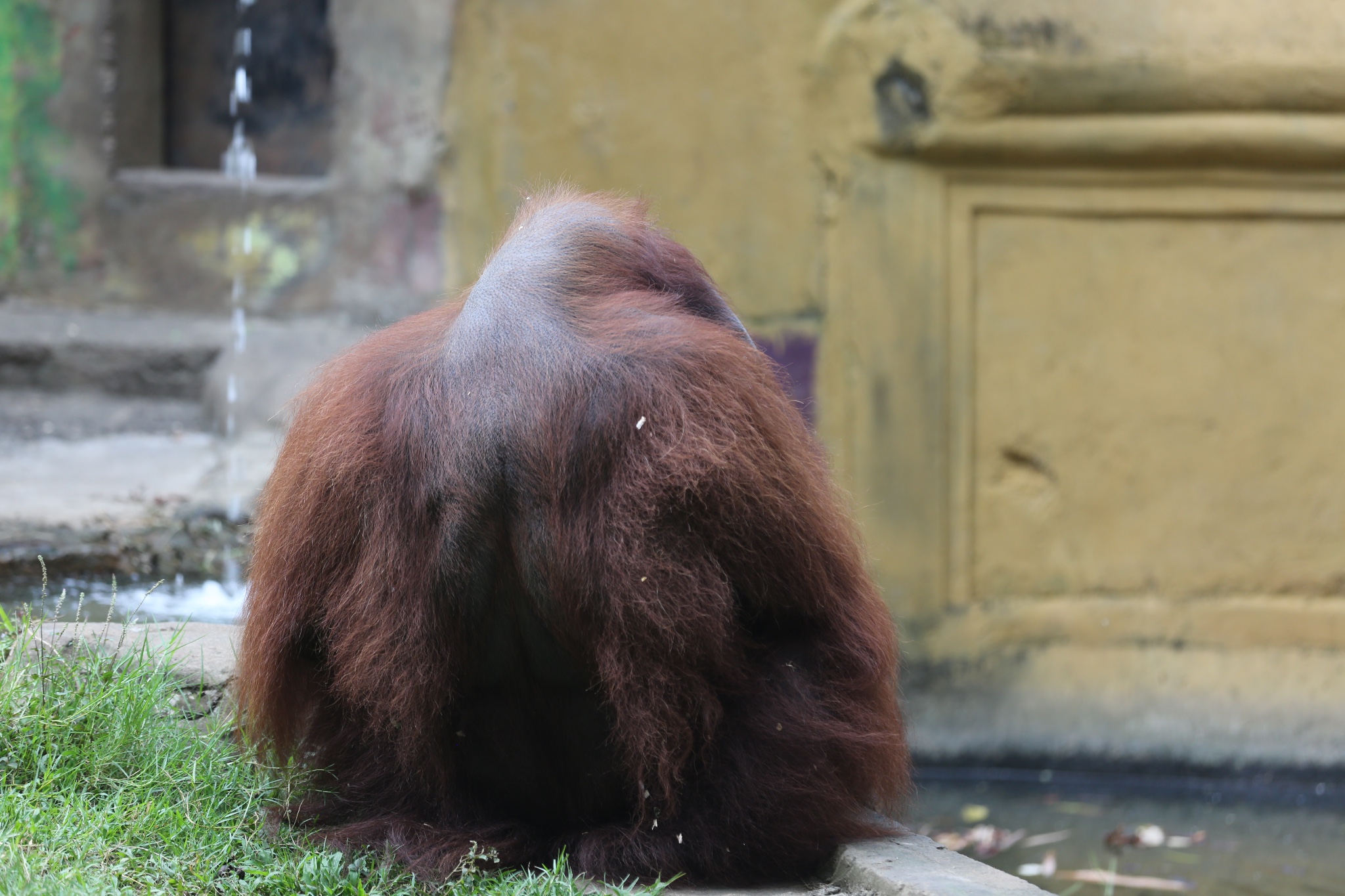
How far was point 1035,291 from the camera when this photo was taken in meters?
5.00

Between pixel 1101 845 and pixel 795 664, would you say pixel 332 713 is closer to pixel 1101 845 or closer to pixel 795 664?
pixel 795 664

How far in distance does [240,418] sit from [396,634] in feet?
11.2

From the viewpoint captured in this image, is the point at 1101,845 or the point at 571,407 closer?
the point at 571,407

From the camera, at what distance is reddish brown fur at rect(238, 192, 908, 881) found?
5.86 ft

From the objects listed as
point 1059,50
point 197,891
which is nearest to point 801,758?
point 197,891

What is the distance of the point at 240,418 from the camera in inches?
197

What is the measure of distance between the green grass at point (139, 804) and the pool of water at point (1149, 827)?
215 cm

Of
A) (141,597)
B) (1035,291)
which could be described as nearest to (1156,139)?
(1035,291)

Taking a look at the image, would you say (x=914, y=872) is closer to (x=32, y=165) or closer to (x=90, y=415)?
(x=90, y=415)

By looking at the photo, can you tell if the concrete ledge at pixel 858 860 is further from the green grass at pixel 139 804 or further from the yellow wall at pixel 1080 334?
the yellow wall at pixel 1080 334

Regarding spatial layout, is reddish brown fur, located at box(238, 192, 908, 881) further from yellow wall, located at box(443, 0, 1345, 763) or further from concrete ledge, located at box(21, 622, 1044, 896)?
yellow wall, located at box(443, 0, 1345, 763)

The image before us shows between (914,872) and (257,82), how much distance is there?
5.83m

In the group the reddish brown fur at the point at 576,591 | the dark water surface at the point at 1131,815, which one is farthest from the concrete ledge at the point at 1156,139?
the reddish brown fur at the point at 576,591

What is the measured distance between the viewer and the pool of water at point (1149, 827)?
3.95m
